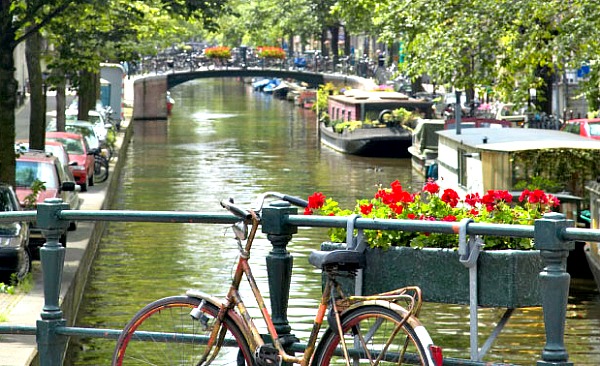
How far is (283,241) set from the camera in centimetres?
691

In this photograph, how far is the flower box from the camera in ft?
21.5

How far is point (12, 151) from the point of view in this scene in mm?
23422

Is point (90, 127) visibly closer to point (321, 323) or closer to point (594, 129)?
point (594, 129)

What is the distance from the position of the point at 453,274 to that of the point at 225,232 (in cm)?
125

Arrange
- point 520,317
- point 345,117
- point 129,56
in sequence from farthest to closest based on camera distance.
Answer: point 345,117 → point 129,56 → point 520,317

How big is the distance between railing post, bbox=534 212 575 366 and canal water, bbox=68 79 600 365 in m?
2.07

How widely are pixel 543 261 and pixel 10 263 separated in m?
12.7

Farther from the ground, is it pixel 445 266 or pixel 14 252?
pixel 445 266

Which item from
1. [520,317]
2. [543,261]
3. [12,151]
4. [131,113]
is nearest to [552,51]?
[520,317]

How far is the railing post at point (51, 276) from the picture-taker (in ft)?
24.3

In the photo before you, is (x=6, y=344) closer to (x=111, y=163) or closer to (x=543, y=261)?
(x=543, y=261)

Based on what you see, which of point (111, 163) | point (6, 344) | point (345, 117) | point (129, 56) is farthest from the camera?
point (345, 117)

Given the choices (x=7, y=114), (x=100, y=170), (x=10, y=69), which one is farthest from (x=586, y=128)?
(x=10, y=69)

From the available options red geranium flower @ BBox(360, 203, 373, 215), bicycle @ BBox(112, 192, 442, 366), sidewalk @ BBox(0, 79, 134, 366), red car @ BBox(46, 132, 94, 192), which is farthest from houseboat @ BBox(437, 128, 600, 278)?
bicycle @ BBox(112, 192, 442, 366)
